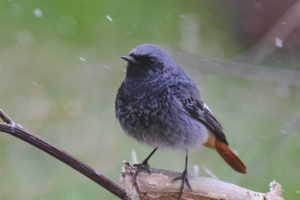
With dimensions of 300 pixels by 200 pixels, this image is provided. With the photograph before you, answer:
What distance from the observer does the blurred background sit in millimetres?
5359

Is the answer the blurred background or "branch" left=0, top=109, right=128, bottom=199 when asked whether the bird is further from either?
the blurred background

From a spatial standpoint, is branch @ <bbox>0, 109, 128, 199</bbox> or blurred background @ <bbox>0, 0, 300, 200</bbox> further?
blurred background @ <bbox>0, 0, 300, 200</bbox>

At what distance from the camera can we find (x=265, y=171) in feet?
18.5

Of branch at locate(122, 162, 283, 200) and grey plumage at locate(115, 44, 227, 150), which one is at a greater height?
grey plumage at locate(115, 44, 227, 150)

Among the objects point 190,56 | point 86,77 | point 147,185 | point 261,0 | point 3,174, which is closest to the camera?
point 147,185

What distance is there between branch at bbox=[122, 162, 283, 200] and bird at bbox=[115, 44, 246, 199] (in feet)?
0.26

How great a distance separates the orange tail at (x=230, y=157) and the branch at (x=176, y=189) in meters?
0.66

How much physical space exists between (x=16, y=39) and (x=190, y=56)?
302 cm

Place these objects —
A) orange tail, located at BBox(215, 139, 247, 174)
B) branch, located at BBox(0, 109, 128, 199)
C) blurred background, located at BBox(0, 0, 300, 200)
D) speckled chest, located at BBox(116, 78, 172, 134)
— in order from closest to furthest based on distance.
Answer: branch, located at BBox(0, 109, 128, 199)
speckled chest, located at BBox(116, 78, 172, 134)
orange tail, located at BBox(215, 139, 247, 174)
blurred background, located at BBox(0, 0, 300, 200)

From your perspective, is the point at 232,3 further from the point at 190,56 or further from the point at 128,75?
the point at 128,75

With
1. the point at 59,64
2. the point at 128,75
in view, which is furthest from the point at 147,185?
the point at 59,64

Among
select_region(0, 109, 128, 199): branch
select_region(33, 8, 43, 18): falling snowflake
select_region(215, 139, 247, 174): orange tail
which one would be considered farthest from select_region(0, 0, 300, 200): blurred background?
select_region(0, 109, 128, 199): branch

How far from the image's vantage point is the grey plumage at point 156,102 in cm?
334

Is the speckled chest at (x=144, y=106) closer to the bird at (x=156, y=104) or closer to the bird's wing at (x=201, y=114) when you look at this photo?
the bird at (x=156, y=104)
